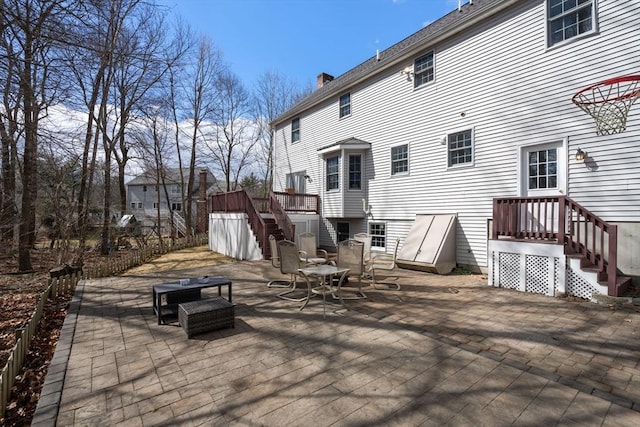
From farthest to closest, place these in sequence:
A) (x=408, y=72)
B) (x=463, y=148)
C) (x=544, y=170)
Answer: (x=408, y=72) → (x=463, y=148) → (x=544, y=170)

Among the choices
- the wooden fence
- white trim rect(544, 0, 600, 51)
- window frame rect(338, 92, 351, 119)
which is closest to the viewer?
the wooden fence

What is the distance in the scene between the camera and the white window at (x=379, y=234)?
11.9 m

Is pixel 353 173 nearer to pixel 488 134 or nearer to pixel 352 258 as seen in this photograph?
pixel 488 134

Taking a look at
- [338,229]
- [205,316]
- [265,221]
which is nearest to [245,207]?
[265,221]

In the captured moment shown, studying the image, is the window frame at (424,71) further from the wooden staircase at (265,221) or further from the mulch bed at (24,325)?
the mulch bed at (24,325)

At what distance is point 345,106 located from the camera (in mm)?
13617

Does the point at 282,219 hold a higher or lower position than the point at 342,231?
higher

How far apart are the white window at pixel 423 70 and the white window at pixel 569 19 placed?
130 inches

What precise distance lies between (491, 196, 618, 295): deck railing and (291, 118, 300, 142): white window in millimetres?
11219

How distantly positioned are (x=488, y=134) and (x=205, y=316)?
8718mm

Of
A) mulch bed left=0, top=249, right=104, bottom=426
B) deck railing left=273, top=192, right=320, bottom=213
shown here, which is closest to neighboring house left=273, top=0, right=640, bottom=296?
deck railing left=273, top=192, right=320, bottom=213

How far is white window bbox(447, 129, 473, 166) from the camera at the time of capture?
9265 mm

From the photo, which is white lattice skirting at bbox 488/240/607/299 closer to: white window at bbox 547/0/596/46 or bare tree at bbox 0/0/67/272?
white window at bbox 547/0/596/46

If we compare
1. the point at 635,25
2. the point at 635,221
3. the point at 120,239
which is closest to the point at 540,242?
the point at 635,221
